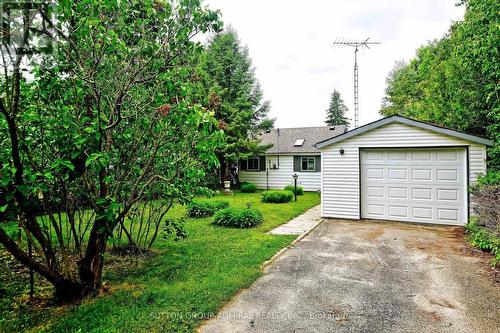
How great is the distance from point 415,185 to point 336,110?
101 feet

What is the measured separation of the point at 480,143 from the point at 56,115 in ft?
29.7

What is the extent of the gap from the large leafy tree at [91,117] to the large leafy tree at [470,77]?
6091mm

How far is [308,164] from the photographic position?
17625 millimetres

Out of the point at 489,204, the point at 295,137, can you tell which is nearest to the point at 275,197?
the point at 489,204

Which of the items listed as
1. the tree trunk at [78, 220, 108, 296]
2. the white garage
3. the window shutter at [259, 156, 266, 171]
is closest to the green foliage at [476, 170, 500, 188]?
the white garage

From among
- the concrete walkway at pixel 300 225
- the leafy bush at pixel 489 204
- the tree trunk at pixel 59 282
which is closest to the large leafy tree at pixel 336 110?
the concrete walkway at pixel 300 225

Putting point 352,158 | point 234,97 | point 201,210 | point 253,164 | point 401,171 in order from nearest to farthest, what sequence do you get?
point 401,171
point 352,158
point 201,210
point 234,97
point 253,164

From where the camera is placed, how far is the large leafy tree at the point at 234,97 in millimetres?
16225

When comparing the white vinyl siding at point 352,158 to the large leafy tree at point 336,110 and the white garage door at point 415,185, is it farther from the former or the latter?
the large leafy tree at point 336,110

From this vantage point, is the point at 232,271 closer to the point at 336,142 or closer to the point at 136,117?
the point at 136,117

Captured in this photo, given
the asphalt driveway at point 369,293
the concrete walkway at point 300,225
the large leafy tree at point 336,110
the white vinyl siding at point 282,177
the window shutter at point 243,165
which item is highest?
the large leafy tree at point 336,110

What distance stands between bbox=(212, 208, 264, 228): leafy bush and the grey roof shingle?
34.3ft

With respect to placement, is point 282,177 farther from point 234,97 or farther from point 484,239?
point 484,239

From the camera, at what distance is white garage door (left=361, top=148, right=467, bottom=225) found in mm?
7680
